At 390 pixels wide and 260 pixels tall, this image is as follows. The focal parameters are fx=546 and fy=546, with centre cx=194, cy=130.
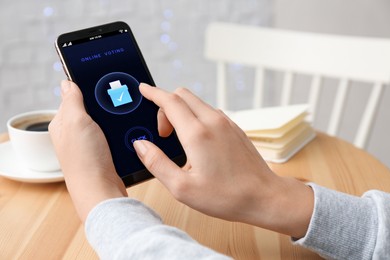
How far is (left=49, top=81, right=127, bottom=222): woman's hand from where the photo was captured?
0.57 metres

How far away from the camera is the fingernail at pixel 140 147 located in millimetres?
631

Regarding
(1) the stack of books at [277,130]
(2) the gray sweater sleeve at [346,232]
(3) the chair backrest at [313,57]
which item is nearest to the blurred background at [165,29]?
(3) the chair backrest at [313,57]

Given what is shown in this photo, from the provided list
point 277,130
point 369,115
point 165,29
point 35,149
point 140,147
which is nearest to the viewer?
point 140,147

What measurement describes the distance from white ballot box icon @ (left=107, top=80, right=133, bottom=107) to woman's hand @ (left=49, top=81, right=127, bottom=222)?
0.06 m

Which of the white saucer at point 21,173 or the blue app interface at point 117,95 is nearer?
the blue app interface at point 117,95

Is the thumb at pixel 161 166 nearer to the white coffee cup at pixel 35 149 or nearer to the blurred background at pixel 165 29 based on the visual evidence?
the white coffee cup at pixel 35 149

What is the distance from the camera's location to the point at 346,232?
59 cm

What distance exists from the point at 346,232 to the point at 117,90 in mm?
334

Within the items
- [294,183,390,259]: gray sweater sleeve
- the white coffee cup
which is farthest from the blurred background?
[294,183,390,259]: gray sweater sleeve

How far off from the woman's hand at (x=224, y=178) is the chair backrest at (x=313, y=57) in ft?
2.17

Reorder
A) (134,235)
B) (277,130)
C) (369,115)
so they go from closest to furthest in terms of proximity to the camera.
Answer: (134,235) → (277,130) → (369,115)

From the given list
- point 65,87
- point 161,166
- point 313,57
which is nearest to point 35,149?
point 65,87

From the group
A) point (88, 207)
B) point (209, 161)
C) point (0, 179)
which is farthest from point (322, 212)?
point (0, 179)

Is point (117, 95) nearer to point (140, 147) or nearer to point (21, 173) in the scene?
point (140, 147)
